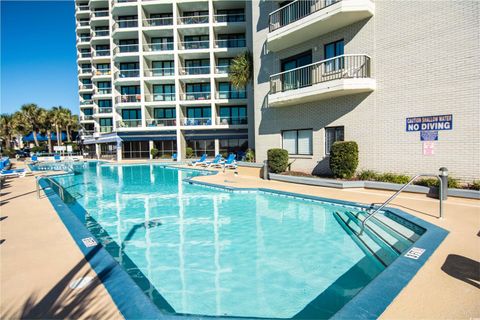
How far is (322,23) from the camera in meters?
15.1

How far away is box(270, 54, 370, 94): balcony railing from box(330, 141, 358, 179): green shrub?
140 inches

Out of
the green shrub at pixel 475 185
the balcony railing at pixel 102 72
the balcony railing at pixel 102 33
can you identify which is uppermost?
the balcony railing at pixel 102 33

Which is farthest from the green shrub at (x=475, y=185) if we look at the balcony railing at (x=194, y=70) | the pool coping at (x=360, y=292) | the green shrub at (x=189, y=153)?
the balcony railing at (x=194, y=70)

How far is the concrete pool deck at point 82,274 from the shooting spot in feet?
12.3

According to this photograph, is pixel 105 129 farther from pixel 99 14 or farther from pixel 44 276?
pixel 44 276

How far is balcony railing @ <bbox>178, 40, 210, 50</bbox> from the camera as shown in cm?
3622

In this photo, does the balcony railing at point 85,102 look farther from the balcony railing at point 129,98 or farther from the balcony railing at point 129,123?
the balcony railing at point 129,123

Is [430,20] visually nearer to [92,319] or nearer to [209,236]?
[209,236]

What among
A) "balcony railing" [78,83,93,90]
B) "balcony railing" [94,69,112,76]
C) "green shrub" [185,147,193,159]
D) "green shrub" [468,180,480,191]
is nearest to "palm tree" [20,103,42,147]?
"balcony railing" [78,83,93,90]

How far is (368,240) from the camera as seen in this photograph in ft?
24.7

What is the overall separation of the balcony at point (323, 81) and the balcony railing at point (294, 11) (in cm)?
304

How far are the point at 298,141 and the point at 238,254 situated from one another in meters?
12.3

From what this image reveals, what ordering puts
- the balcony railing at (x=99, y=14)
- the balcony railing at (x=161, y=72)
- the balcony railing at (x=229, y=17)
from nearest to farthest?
1. the balcony railing at (x=229, y=17)
2. the balcony railing at (x=161, y=72)
3. the balcony railing at (x=99, y=14)

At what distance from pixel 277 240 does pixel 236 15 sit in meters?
34.6
